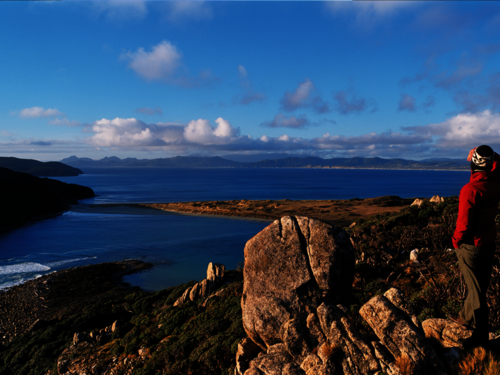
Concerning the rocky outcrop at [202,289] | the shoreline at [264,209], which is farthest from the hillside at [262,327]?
the shoreline at [264,209]

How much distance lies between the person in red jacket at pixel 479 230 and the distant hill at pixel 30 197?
8155 centimetres

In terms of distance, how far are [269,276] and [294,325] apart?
262cm

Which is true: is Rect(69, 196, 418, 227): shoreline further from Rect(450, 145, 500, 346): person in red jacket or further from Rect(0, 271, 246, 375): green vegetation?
Rect(450, 145, 500, 346): person in red jacket

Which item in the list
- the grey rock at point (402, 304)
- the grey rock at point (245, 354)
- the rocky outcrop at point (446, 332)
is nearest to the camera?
the rocky outcrop at point (446, 332)

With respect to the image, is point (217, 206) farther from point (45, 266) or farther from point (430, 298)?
point (430, 298)

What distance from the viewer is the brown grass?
5.41 m

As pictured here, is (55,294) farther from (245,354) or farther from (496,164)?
(496,164)

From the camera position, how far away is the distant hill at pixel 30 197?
7144cm

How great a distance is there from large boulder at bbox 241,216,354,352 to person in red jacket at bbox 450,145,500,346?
4.32 metres

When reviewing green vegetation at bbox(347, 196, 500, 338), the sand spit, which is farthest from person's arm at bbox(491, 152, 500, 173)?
the sand spit

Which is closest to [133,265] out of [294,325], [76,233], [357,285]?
[76,233]

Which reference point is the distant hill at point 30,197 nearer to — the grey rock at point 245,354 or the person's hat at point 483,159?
the grey rock at point 245,354

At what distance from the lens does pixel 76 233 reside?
5862 cm

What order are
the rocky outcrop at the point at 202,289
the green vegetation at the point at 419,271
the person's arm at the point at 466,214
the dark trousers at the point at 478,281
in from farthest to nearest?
1. the rocky outcrop at the point at 202,289
2. the green vegetation at the point at 419,271
3. the dark trousers at the point at 478,281
4. the person's arm at the point at 466,214
